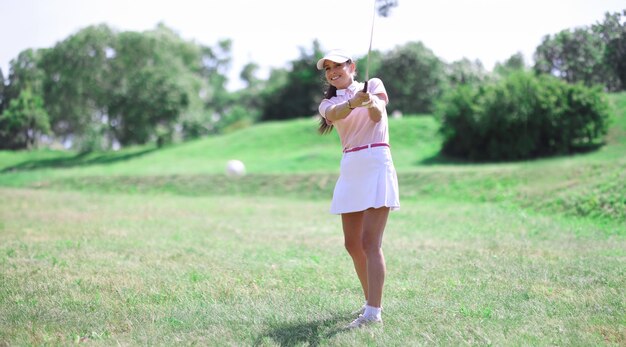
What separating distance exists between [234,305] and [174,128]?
4183 cm

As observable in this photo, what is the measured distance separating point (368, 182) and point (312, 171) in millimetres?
22303

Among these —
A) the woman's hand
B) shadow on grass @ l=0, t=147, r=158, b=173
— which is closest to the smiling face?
the woman's hand

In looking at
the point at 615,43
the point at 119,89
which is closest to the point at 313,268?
the point at 615,43

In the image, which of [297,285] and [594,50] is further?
[594,50]

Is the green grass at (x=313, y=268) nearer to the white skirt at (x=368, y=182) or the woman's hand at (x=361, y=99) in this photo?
the white skirt at (x=368, y=182)

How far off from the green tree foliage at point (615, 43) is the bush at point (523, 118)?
1401 centimetres

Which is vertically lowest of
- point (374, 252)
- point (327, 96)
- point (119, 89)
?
point (374, 252)

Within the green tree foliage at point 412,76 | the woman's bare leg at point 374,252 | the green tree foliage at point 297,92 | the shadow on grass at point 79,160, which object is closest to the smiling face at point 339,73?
the woman's bare leg at point 374,252

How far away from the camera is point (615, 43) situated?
31.3ft

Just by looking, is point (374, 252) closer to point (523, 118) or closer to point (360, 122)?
point (360, 122)

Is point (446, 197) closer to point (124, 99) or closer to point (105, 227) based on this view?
point (105, 227)

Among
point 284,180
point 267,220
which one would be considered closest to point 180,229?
point 267,220

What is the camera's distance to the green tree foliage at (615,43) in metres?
8.37

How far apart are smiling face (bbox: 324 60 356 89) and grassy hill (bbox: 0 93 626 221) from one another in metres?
9.27
